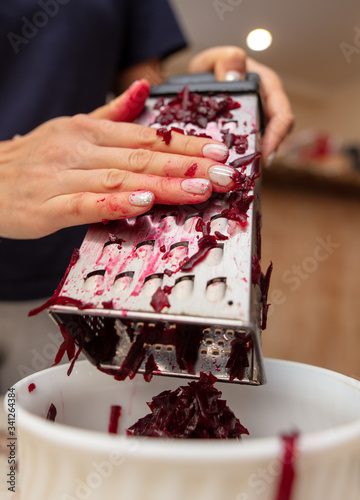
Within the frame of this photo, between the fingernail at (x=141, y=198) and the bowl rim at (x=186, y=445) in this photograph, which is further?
the fingernail at (x=141, y=198)

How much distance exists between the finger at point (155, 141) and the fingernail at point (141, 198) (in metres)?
0.15

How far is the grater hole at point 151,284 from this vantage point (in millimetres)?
601

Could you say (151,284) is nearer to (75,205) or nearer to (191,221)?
(191,221)

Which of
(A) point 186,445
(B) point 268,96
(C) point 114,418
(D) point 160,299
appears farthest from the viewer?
(B) point 268,96

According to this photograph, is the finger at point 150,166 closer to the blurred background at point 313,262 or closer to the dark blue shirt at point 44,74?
the dark blue shirt at point 44,74

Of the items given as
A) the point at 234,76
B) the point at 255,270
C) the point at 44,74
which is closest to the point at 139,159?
the point at 255,270

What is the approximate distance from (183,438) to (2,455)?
43cm

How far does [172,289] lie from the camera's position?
1.97 ft

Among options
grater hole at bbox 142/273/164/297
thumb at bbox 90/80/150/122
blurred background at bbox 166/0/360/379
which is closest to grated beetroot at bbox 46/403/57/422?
grater hole at bbox 142/273/164/297

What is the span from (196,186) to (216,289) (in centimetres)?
21

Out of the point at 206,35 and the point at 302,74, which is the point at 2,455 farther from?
the point at 302,74

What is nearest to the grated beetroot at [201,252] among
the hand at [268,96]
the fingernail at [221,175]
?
the fingernail at [221,175]

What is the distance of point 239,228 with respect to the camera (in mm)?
675

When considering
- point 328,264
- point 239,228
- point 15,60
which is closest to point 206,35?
point 328,264
